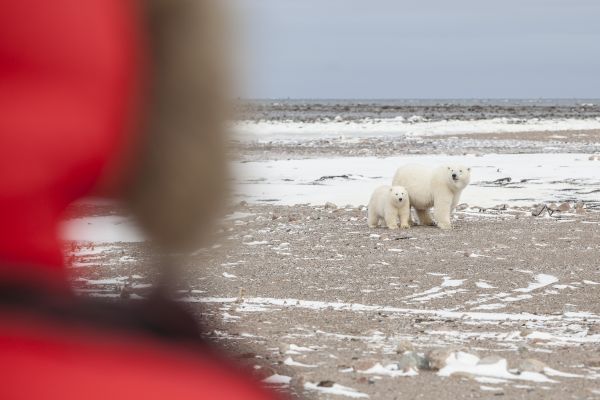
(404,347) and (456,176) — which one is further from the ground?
(456,176)

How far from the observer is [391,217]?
1126cm

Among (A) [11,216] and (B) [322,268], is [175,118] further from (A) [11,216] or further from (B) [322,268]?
(B) [322,268]

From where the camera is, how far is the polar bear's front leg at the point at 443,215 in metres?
11.4

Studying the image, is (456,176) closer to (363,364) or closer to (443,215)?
(443,215)

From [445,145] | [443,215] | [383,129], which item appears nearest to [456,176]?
[443,215]

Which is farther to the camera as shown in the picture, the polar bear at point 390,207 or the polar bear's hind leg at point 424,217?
the polar bear's hind leg at point 424,217

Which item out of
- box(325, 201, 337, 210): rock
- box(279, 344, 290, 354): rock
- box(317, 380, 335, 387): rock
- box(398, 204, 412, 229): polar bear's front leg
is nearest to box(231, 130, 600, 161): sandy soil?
box(325, 201, 337, 210): rock

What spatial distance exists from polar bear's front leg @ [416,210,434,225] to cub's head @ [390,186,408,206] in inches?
31.3

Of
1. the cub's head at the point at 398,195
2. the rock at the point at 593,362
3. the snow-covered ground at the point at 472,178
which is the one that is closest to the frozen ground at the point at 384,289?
the rock at the point at 593,362

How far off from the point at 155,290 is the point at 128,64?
161mm

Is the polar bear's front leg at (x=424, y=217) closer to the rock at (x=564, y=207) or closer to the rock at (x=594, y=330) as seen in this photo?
the rock at (x=564, y=207)

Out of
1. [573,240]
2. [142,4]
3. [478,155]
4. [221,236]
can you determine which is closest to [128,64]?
[142,4]

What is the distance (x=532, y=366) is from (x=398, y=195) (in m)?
6.28

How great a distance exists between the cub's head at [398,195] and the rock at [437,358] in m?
6.15
